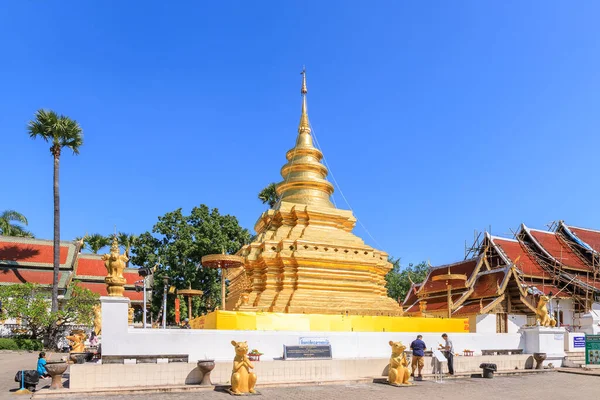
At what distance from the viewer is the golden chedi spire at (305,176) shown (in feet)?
78.9

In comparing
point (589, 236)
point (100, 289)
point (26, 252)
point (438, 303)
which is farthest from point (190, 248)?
point (589, 236)

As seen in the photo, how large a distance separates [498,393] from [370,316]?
217 inches

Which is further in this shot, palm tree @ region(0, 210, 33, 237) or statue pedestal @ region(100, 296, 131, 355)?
palm tree @ region(0, 210, 33, 237)

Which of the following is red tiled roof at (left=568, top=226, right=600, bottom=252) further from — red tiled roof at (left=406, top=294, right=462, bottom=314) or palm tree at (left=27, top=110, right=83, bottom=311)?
palm tree at (left=27, top=110, right=83, bottom=311)

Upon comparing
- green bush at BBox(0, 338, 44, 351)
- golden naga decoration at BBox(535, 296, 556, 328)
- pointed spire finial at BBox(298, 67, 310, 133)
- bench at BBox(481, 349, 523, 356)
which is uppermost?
pointed spire finial at BBox(298, 67, 310, 133)

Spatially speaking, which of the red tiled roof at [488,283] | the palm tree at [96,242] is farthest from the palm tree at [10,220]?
the red tiled roof at [488,283]

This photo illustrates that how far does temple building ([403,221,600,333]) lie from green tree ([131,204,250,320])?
14.2m

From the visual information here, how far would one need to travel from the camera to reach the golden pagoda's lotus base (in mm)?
16266

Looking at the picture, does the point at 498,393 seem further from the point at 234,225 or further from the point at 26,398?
the point at 234,225

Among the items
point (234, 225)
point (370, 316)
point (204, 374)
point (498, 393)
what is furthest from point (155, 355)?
point (234, 225)

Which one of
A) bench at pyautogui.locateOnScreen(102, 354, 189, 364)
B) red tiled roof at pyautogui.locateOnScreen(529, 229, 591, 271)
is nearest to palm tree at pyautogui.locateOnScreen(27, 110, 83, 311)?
bench at pyautogui.locateOnScreen(102, 354, 189, 364)

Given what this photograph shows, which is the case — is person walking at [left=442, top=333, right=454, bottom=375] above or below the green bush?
above

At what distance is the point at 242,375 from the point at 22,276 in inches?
1234

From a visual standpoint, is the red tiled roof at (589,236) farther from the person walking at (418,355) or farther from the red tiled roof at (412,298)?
the person walking at (418,355)
